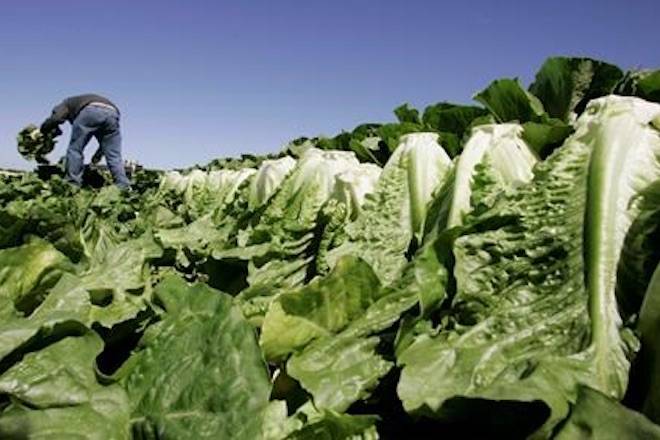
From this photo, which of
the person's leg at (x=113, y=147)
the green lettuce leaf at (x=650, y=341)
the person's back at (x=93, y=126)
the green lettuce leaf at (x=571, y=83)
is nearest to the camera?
the green lettuce leaf at (x=650, y=341)

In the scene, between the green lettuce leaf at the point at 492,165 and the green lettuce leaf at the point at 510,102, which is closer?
→ the green lettuce leaf at the point at 492,165

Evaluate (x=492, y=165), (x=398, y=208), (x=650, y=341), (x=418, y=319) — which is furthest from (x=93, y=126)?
(x=650, y=341)

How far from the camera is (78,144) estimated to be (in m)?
14.1

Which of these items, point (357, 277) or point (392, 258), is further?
point (392, 258)

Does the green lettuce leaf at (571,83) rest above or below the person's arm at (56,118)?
above

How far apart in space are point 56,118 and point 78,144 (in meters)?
1.40

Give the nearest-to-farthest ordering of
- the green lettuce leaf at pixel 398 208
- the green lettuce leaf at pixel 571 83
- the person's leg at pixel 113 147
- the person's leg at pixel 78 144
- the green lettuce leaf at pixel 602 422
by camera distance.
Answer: the green lettuce leaf at pixel 602 422 → the green lettuce leaf at pixel 398 208 → the green lettuce leaf at pixel 571 83 → the person's leg at pixel 78 144 → the person's leg at pixel 113 147

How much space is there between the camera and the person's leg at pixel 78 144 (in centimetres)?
1383

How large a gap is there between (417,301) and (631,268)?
0.69 m

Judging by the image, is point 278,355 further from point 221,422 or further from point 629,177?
point 629,177

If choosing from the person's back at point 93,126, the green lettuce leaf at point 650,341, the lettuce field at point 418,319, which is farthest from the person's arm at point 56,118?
the green lettuce leaf at point 650,341

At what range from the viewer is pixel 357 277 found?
2.39 metres

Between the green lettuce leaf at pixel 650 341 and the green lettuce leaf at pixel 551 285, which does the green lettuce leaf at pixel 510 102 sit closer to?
the green lettuce leaf at pixel 551 285

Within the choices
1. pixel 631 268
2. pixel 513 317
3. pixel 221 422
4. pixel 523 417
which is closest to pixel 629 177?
pixel 631 268
